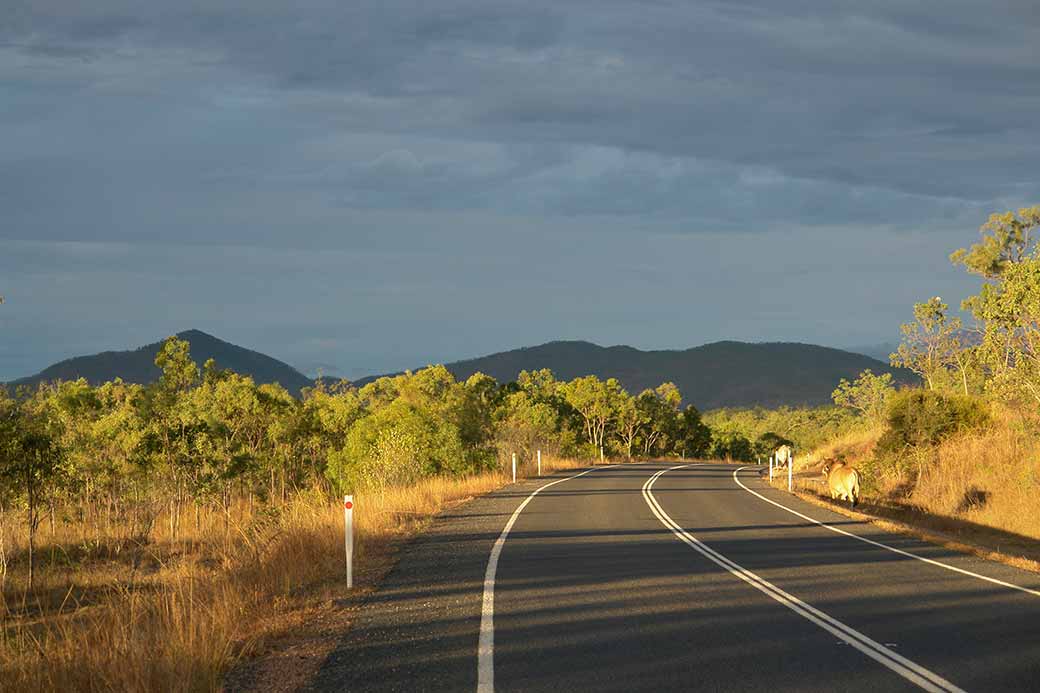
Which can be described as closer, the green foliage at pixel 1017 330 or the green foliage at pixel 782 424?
the green foliage at pixel 1017 330

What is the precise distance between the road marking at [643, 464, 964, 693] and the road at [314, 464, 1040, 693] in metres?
0.03

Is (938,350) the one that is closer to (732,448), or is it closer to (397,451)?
(397,451)

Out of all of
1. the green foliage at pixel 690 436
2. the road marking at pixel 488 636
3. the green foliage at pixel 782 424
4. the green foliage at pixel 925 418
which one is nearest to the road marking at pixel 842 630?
the road marking at pixel 488 636

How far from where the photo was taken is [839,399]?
6119 cm

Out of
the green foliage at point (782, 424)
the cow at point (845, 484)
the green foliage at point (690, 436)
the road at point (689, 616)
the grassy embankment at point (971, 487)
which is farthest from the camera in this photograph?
the green foliage at point (782, 424)

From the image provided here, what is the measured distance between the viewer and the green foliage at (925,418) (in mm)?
32875

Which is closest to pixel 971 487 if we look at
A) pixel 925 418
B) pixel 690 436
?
pixel 925 418

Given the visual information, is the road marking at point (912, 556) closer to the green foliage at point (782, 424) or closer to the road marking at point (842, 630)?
the road marking at point (842, 630)

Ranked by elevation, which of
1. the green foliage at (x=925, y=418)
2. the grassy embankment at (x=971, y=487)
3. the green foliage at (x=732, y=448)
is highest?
the green foliage at (x=925, y=418)

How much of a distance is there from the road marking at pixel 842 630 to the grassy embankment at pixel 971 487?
8.70 m

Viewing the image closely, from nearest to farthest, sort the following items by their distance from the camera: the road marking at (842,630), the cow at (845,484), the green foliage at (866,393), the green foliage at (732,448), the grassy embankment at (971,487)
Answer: the road marking at (842,630), the grassy embankment at (971,487), the cow at (845,484), the green foliage at (866,393), the green foliage at (732,448)

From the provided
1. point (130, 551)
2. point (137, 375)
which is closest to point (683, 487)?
point (130, 551)

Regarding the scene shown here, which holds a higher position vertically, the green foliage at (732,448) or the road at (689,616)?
the road at (689,616)

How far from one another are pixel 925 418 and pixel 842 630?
25.8 m
